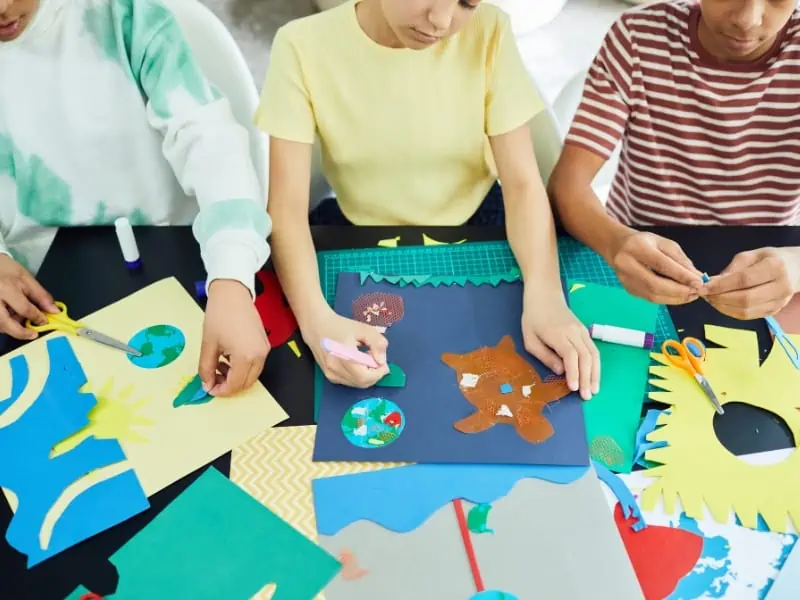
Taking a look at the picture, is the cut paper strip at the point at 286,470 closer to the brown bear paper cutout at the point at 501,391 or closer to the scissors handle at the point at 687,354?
the brown bear paper cutout at the point at 501,391

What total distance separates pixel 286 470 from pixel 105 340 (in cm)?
28

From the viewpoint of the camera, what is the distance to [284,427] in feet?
2.35

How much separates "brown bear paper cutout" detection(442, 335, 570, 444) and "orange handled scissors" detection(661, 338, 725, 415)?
5.2 inches

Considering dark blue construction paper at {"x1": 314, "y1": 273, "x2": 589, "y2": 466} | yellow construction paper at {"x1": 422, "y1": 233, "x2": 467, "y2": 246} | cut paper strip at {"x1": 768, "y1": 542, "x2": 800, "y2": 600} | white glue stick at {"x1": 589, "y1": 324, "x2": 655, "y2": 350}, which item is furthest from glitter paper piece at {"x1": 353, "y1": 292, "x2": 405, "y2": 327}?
cut paper strip at {"x1": 768, "y1": 542, "x2": 800, "y2": 600}

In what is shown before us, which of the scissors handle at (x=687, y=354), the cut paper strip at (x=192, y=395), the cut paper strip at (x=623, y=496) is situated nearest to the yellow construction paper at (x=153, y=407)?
the cut paper strip at (x=192, y=395)

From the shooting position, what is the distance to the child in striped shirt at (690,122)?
908 millimetres

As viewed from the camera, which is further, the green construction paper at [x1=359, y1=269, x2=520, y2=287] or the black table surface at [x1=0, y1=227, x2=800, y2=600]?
the green construction paper at [x1=359, y1=269, x2=520, y2=287]

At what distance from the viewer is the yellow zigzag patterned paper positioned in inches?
25.5

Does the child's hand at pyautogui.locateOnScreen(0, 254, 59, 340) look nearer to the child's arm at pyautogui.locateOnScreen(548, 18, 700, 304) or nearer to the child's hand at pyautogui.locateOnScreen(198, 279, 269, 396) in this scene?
the child's hand at pyautogui.locateOnScreen(198, 279, 269, 396)

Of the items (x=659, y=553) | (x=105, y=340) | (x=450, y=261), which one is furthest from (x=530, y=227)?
(x=105, y=340)

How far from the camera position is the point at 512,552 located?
609 mm

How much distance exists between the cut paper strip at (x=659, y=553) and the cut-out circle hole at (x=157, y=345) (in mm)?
504

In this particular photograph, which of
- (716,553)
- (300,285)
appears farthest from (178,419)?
(716,553)

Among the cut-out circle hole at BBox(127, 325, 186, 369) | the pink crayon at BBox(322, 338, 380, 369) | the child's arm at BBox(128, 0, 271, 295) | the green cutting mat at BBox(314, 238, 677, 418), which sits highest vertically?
the child's arm at BBox(128, 0, 271, 295)
